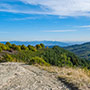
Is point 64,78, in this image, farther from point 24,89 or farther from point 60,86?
point 24,89

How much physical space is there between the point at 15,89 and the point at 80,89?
9.13 feet

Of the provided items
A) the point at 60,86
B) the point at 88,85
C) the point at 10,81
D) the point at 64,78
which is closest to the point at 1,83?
the point at 10,81

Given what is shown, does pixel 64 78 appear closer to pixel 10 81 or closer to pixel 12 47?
pixel 10 81

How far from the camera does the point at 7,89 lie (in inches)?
228

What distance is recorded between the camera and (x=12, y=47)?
39594 millimetres

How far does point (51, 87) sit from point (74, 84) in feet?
3.60

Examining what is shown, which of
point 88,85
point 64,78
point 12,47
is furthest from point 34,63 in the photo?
point 12,47

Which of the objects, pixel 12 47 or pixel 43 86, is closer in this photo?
pixel 43 86

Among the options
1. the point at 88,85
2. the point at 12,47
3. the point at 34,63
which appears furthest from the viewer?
the point at 12,47

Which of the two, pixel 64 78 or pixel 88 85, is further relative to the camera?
pixel 64 78

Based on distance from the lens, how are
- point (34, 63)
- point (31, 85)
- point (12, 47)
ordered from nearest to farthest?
point (31, 85) < point (34, 63) < point (12, 47)

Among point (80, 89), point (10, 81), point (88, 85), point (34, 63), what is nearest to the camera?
point (80, 89)

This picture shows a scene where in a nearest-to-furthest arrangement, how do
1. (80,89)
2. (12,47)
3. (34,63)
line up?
(80,89), (34,63), (12,47)

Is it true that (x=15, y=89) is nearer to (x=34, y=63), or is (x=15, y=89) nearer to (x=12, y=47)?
(x=34, y=63)
